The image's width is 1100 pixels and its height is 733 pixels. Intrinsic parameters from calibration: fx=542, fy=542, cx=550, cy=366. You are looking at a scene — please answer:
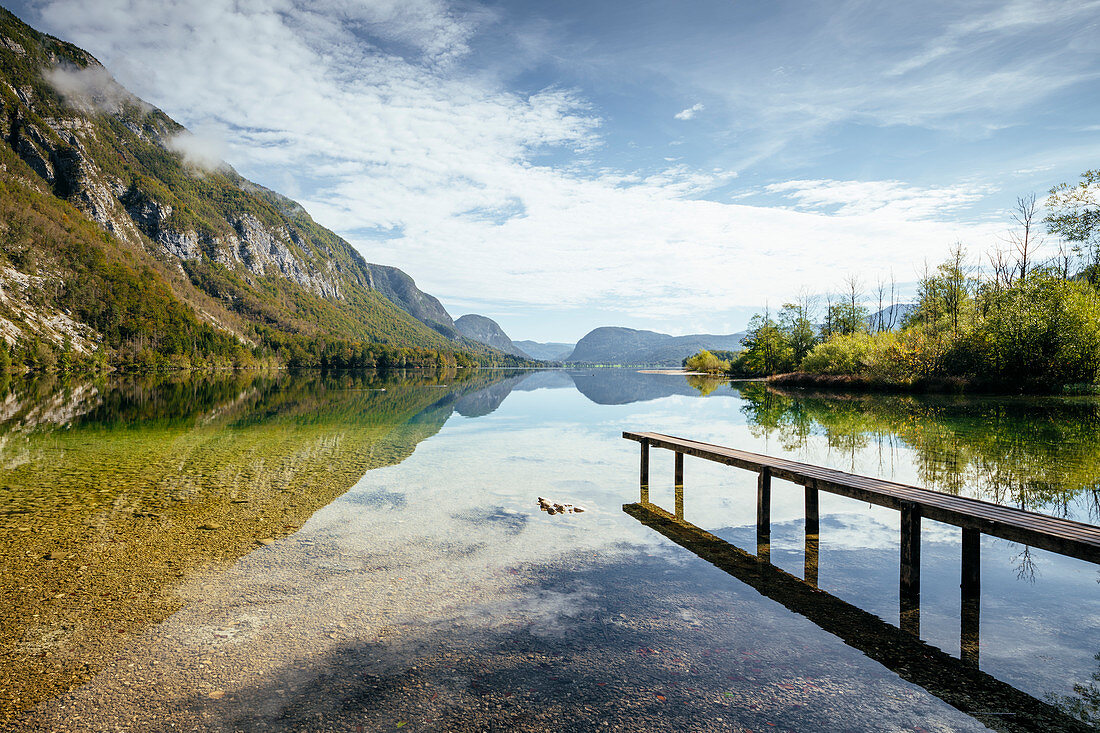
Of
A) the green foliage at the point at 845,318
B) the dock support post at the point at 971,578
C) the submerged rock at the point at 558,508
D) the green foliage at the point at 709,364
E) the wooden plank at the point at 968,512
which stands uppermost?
the green foliage at the point at 845,318

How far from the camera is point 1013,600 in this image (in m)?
8.11

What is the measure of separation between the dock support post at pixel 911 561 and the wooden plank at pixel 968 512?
165mm

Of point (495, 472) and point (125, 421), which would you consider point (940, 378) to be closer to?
point (495, 472)

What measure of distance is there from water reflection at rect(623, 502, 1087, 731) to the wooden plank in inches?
72.7

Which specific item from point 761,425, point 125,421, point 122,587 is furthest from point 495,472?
point 125,421

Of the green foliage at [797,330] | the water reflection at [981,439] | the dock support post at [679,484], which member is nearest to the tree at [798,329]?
the green foliage at [797,330]

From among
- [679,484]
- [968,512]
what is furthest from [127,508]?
[968,512]

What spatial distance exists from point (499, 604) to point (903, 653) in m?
5.20

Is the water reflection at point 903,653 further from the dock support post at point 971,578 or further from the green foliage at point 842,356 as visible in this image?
the green foliage at point 842,356

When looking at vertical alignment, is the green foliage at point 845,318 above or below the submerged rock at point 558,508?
above

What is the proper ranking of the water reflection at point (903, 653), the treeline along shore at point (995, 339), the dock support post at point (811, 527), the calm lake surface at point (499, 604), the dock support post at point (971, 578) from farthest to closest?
the treeline along shore at point (995, 339)
the dock support post at point (811, 527)
the dock support post at point (971, 578)
the calm lake surface at point (499, 604)
the water reflection at point (903, 653)

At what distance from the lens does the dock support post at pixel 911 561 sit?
7.96 metres

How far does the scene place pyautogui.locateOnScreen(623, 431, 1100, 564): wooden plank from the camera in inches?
268

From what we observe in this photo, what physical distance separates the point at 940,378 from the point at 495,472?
162 ft
